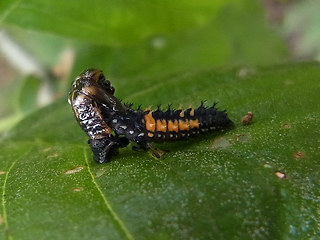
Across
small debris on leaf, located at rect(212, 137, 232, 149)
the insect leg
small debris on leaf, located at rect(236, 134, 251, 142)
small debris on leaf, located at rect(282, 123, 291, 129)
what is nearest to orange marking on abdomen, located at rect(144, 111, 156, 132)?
the insect leg

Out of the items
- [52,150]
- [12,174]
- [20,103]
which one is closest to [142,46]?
[20,103]

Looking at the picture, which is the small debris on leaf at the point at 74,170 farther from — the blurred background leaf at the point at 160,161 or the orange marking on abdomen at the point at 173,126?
the orange marking on abdomen at the point at 173,126

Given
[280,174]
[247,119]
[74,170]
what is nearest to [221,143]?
[247,119]

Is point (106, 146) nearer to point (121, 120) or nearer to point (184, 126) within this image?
point (121, 120)

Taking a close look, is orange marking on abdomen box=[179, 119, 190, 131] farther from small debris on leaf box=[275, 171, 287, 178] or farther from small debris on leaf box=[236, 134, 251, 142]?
small debris on leaf box=[275, 171, 287, 178]

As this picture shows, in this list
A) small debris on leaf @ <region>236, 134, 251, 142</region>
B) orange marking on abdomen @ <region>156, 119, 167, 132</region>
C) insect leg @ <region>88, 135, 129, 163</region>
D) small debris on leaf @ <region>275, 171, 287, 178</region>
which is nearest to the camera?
small debris on leaf @ <region>275, 171, 287, 178</region>

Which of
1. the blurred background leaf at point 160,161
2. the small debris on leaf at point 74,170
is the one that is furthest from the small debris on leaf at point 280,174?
the small debris on leaf at point 74,170
